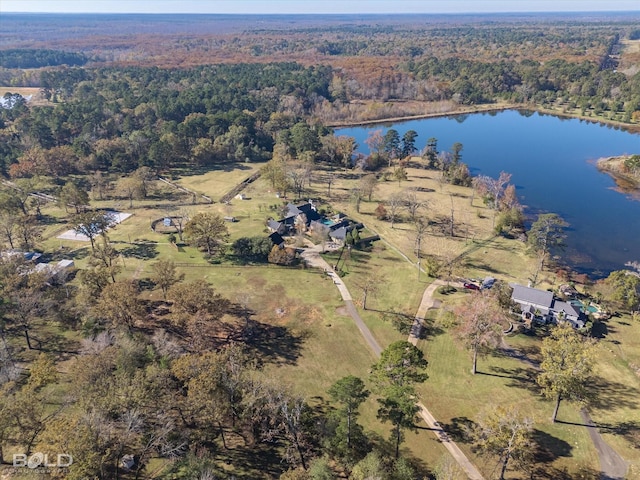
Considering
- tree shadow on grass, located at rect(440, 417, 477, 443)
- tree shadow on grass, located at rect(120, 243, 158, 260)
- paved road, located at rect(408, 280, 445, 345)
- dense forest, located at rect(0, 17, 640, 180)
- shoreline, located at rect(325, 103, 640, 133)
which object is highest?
dense forest, located at rect(0, 17, 640, 180)

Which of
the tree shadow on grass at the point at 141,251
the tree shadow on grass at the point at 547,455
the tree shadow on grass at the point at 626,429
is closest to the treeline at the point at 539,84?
the tree shadow on grass at the point at 141,251

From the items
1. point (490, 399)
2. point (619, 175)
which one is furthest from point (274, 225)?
point (619, 175)

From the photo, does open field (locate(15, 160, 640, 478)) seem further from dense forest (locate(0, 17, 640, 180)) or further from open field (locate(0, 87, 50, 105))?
open field (locate(0, 87, 50, 105))

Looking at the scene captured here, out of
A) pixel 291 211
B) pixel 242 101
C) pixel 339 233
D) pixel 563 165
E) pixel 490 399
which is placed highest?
pixel 242 101

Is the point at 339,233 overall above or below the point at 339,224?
below

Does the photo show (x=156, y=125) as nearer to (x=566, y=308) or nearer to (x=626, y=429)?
(x=566, y=308)

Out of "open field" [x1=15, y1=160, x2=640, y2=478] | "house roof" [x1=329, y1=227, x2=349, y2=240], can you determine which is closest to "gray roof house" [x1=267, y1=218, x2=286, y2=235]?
"open field" [x1=15, y1=160, x2=640, y2=478]

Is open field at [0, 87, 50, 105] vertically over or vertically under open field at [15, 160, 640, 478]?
over
